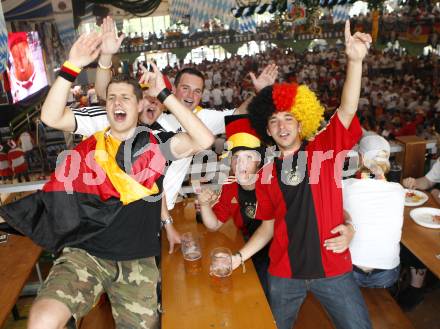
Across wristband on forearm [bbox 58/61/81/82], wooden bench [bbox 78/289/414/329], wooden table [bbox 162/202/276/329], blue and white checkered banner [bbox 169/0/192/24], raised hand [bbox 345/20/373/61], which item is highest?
blue and white checkered banner [bbox 169/0/192/24]

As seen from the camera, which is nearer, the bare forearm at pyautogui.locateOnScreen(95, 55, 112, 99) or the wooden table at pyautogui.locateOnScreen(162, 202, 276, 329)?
the wooden table at pyautogui.locateOnScreen(162, 202, 276, 329)

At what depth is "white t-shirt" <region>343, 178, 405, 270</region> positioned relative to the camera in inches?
116

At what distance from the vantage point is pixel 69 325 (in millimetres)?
2496

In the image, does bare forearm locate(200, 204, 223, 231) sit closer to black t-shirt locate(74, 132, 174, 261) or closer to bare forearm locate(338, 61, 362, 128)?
black t-shirt locate(74, 132, 174, 261)

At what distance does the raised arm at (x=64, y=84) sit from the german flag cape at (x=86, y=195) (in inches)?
11.8

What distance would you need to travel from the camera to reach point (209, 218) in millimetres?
3197

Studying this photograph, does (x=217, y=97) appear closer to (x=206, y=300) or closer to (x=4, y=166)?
(x=4, y=166)

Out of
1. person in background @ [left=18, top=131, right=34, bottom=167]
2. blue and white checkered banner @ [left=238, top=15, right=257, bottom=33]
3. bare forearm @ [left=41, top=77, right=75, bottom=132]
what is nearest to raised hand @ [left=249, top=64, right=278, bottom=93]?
bare forearm @ [left=41, top=77, right=75, bottom=132]

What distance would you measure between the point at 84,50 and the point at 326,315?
8.72 feet

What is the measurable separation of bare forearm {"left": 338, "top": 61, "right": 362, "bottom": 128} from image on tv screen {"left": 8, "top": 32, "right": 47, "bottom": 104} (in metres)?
12.0

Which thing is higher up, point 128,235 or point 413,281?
point 128,235

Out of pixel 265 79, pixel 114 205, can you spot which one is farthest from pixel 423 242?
pixel 114 205

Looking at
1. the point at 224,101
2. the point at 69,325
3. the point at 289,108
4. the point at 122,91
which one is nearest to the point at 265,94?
the point at 289,108

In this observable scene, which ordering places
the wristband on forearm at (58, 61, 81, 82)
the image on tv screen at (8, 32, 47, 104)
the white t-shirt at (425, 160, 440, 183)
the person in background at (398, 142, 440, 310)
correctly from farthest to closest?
the image on tv screen at (8, 32, 47, 104) < the white t-shirt at (425, 160, 440, 183) < the person in background at (398, 142, 440, 310) < the wristband on forearm at (58, 61, 81, 82)
